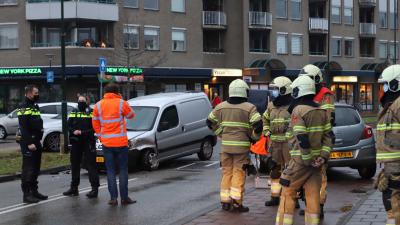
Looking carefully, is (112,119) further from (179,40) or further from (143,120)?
(179,40)

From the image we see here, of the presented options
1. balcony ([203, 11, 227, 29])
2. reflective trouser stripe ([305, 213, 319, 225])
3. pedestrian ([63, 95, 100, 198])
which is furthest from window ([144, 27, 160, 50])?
reflective trouser stripe ([305, 213, 319, 225])

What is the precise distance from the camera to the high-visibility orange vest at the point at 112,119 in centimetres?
965

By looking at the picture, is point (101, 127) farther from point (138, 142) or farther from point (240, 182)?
point (138, 142)

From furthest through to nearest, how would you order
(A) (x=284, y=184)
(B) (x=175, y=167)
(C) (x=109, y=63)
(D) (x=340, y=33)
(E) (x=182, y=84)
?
(D) (x=340, y=33) < (E) (x=182, y=84) < (C) (x=109, y=63) < (B) (x=175, y=167) < (A) (x=284, y=184)

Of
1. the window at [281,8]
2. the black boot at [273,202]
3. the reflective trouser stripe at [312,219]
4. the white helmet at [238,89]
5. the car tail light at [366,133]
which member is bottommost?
the black boot at [273,202]

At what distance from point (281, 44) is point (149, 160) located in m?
37.3

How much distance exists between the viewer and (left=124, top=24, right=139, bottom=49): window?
133 ft

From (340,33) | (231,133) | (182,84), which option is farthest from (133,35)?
(231,133)

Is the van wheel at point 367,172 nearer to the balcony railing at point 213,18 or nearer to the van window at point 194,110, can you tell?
the van window at point 194,110

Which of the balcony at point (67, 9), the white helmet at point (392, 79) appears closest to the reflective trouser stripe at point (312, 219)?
the white helmet at point (392, 79)

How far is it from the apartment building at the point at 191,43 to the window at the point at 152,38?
7 centimetres

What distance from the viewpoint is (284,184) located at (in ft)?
21.5

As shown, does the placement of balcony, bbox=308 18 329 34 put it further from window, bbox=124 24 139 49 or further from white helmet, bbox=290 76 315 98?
white helmet, bbox=290 76 315 98

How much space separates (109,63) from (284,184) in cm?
3443
